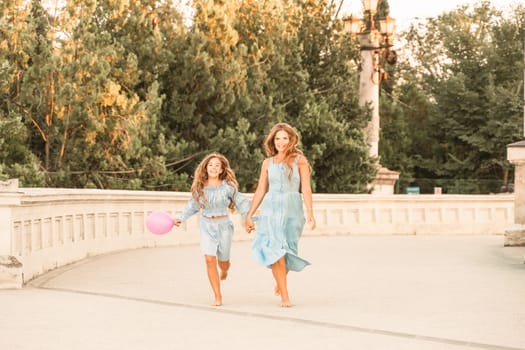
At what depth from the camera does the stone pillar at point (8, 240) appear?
39.2 feet

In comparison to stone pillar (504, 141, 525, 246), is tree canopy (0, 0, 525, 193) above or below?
above

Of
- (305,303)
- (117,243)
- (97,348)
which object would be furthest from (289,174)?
(117,243)

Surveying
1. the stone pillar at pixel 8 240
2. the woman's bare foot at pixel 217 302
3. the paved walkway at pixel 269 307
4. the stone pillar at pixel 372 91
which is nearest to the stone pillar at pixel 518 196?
the paved walkway at pixel 269 307

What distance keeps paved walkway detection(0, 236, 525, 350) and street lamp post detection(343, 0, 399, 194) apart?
17.2 m

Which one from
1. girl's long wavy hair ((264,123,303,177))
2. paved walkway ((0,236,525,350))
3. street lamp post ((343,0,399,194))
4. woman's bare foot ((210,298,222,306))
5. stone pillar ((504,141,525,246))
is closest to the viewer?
paved walkway ((0,236,525,350))

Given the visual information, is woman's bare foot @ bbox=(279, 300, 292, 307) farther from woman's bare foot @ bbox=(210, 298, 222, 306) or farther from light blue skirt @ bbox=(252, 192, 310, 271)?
woman's bare foot @ bbox=(210, 298, 222, 306)

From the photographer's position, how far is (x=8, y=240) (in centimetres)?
1224

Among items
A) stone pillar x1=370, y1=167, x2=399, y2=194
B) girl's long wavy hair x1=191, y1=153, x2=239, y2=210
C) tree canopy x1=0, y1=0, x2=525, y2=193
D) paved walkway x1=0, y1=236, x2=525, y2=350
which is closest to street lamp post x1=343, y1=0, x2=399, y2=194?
stone pillar x1=370, y1=167, x2=399, y2=194

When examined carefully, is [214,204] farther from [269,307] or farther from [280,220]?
[269,307]

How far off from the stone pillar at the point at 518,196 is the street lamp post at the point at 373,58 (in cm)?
1259

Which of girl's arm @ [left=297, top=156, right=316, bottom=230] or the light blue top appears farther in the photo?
the light blue top

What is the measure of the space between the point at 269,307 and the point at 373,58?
2683 cm

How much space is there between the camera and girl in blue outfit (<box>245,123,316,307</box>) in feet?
34.2

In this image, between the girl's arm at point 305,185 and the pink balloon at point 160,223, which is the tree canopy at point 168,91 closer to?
the pink balloon at point 160,223
